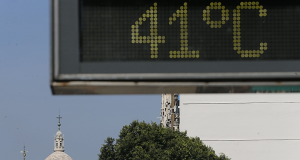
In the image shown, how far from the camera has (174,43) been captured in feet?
21.4

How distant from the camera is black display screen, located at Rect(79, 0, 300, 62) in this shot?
6.50 metres

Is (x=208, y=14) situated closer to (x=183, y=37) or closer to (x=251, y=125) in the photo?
(x=183, y=37)

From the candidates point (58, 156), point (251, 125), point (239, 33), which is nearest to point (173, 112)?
point (251, 125)

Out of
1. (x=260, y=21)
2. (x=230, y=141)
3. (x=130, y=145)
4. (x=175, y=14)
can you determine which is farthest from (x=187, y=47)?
(x=230, y=141)

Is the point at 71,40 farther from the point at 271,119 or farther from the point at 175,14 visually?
the point at 271,119

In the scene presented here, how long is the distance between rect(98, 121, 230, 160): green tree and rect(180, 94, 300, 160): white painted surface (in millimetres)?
12782

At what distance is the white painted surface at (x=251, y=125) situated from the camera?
7075cm

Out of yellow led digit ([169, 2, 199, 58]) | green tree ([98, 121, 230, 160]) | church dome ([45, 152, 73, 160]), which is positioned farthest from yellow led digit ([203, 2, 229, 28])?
church dome ([45, 152, 73, 160])

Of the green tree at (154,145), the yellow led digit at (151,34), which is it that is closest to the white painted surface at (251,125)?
the green tree at (154,145)

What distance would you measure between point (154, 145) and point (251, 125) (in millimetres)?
18991

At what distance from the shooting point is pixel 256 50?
6.59 m

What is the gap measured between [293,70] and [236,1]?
85cm

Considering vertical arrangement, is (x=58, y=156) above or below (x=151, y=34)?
below

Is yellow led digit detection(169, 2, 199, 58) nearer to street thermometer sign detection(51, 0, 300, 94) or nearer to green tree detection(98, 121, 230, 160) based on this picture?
street thermometer sign detection(51, 0, 300, 94)
